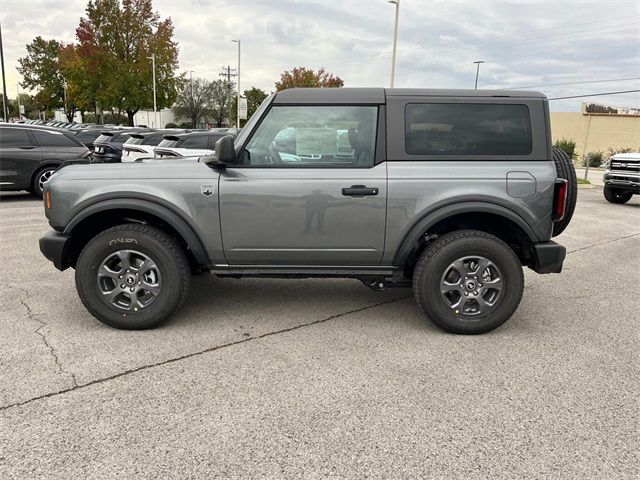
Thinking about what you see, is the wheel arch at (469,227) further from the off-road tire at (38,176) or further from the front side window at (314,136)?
the off-road tire at (38,176)

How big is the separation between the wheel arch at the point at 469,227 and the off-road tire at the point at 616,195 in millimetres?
10974

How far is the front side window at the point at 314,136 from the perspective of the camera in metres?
3.80

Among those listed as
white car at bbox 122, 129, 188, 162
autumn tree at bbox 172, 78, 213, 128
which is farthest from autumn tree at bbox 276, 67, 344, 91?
white car at bbox 122, 129, 188, 162

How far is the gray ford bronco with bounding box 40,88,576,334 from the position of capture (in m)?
3.72

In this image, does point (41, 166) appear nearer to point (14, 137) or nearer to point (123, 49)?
point (14, 137)

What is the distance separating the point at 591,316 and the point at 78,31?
4108 centimetres

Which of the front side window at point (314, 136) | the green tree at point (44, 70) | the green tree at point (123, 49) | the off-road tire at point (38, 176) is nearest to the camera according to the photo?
the front side window at point (314, 136)

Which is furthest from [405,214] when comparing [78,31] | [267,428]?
[78,31]

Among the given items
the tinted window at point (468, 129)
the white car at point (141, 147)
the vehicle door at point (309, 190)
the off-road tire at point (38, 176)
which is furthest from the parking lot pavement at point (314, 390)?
the white car at point (141, 147)

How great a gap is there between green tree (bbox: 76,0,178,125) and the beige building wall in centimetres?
3039

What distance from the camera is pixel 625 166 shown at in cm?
1241

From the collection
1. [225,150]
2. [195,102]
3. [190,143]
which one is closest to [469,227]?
[225,150]

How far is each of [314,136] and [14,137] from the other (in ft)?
30.2

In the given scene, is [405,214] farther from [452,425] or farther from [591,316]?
[591,316]
